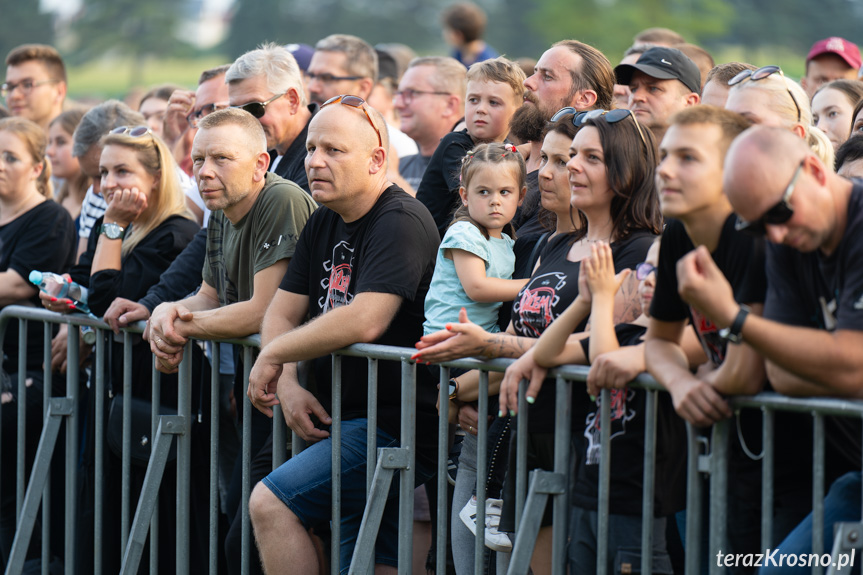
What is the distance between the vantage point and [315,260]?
4.51m

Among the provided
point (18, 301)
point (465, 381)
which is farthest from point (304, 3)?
point (465, 381)

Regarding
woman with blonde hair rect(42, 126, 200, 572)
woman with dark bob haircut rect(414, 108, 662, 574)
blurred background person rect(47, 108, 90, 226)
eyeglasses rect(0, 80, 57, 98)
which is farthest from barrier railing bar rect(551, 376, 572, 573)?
eyeglasses rect(0, 80, 57, 98)

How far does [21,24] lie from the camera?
35469 mm

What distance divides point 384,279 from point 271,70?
2.11m

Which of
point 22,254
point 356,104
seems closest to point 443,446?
point 356,104

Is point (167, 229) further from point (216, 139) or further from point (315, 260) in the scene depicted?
point (315, 260)

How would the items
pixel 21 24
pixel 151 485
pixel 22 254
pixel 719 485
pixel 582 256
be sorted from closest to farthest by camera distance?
pixel 719 485, pixel 582 256, pixel 151 485, pixel 22 254, pixel 21 24

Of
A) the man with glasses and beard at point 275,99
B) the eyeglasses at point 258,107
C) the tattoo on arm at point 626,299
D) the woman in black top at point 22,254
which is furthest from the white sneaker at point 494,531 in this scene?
the woman in black top at point 22,254

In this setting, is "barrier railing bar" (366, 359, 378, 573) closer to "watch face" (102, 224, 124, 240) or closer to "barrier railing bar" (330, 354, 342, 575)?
"barrier railing bar" (330, 354, 342, 575)

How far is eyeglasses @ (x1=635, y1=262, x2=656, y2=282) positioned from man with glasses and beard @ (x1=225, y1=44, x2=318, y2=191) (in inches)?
101

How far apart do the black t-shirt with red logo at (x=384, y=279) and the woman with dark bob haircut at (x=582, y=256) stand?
516 millimetres

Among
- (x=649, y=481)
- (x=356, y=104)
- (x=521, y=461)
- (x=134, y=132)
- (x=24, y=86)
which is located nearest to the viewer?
(x=649, y=481)

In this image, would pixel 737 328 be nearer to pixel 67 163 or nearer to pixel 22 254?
pixel 22 254

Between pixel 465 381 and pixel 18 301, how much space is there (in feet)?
10.9
